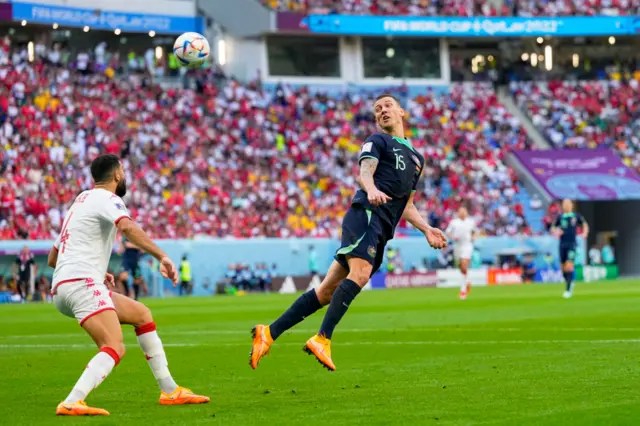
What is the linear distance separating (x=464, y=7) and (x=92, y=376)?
54205 mm

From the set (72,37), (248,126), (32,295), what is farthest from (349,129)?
(32,295)

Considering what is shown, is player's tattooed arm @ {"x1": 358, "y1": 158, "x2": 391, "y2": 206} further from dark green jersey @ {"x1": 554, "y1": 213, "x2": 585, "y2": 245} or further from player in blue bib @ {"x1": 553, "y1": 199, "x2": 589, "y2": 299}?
dark green jersey @ {"x1": 554, "y1": 213, "x2": 585, "y2": 245}

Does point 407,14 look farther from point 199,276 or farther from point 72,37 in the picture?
point 199,276

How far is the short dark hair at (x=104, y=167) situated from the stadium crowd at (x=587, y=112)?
166 ft

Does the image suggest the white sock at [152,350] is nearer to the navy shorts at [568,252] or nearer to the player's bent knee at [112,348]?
the player's bent knee at [112,348]

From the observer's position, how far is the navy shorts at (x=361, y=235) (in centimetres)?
1105

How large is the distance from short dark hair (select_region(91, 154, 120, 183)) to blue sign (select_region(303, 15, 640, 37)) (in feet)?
159

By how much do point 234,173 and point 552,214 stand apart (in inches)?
563

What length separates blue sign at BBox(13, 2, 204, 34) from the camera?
49750 millimetres

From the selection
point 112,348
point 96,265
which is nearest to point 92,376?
point 112,348

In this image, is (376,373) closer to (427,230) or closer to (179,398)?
(427,230)

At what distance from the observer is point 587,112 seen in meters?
59.4

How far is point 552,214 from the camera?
5294 centimetres

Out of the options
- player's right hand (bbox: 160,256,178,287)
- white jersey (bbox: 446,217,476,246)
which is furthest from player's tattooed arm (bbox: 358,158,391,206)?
white jersey (bbox: 446,217,476,246)
